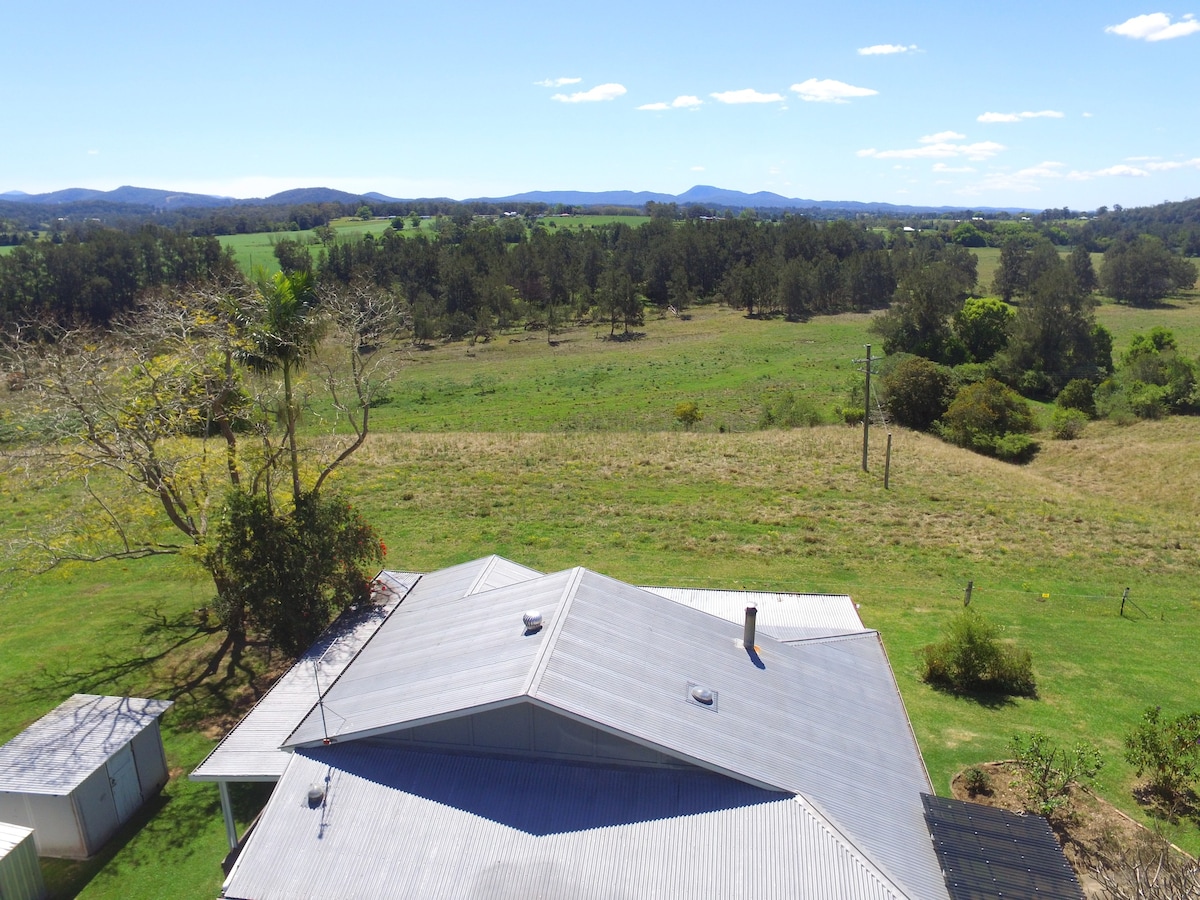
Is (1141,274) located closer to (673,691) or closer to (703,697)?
(703,697)

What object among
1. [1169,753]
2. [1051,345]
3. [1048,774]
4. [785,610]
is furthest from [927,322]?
[1048,774]

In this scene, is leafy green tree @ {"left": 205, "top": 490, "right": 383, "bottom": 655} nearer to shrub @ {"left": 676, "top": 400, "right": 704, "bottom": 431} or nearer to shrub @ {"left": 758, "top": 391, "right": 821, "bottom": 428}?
shrub @ {"left": 676, "top": 400, "right": 704, "bottom": 431}

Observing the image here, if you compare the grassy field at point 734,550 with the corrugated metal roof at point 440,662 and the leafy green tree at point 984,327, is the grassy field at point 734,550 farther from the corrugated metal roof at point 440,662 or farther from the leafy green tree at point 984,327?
the leafy green tree at point 984,327

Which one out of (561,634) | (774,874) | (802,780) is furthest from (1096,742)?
(561,634)

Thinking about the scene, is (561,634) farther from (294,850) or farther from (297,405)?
(297,405)

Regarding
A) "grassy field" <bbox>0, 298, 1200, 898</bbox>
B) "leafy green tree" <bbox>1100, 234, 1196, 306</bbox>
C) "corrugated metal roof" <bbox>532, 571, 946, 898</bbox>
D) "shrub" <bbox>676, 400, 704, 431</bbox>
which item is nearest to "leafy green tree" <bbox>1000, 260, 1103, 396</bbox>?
"grassy field" <bbox>0, 298, 1200, 898</bbox>

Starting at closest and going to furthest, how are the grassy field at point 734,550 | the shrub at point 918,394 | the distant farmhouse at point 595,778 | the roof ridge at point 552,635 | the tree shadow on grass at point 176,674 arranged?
the distant farmhouse at point 595,778, the roof ridge at point 552,635, the grassy field at point 734,550, the tree shadow on grass at point 176,674, the shrub at point 918,394

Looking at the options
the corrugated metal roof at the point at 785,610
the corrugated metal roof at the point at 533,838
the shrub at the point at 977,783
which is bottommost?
Answer: the shrub at the point at 977,783

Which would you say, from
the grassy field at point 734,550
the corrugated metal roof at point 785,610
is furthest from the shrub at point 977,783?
the corrugated metal roof at point 785,610
